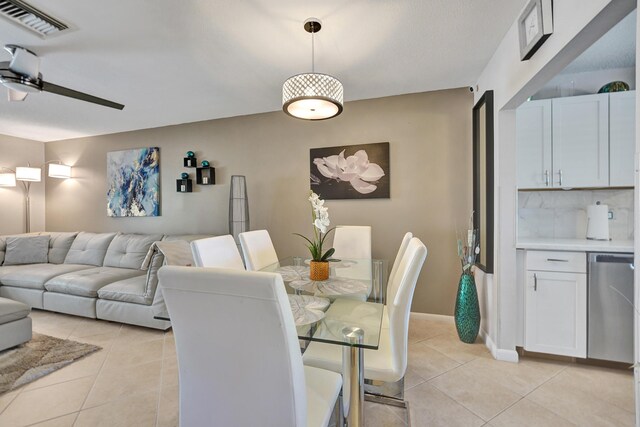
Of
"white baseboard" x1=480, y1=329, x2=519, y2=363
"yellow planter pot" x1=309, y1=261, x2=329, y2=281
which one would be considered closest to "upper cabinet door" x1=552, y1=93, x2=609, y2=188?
"white baseboard" x1=480, y1=329, x2=519, y2=363

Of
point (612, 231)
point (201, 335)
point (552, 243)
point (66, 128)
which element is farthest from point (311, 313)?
point (66, 128)

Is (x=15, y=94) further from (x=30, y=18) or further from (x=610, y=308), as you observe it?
(x=610, y=308)

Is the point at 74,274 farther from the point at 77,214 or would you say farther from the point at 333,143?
the point at 333,143

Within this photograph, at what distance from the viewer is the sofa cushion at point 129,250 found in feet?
12.1

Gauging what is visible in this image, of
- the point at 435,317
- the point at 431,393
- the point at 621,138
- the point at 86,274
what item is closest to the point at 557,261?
the point at 621,138

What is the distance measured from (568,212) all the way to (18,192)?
24.9ft

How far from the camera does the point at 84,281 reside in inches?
122

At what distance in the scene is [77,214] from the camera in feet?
15.7

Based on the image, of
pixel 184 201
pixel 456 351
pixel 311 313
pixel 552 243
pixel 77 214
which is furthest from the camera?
pixel 77 214

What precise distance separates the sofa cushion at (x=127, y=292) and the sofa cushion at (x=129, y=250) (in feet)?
2.25

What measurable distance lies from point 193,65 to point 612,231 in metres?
→ 3.93

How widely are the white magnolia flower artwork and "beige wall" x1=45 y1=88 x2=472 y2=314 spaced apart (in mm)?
106

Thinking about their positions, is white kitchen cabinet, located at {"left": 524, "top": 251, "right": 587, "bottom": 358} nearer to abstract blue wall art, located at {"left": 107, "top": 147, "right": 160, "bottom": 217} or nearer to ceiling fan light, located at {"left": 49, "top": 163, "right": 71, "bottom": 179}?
abstract blue wall art, located at {"left": 107, "top": 147, "right": 160, "bottom": 217}

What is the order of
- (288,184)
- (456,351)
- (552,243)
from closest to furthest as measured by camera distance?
(552,243) → (456,351) → (288,184)
